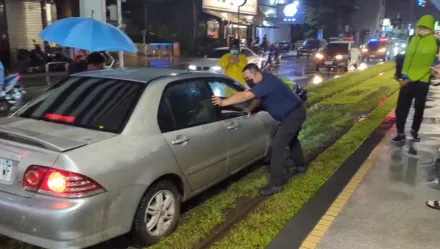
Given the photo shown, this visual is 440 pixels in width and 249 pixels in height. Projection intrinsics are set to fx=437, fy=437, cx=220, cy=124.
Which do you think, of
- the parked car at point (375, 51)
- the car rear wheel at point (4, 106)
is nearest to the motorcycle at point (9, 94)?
the car rear wheel at point (4, 106)

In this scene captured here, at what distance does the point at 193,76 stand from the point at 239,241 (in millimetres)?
1751

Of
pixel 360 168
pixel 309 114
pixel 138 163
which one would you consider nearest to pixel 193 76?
pixel 138 163

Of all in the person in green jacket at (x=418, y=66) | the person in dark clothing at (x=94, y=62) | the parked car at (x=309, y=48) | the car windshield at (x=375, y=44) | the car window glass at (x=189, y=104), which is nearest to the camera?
the car window glass at (x=189, y=104)

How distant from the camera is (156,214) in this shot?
367cm

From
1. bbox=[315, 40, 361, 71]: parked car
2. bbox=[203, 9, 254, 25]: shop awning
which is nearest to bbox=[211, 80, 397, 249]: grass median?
bbox=[315, 40, 361, 71]: parked car

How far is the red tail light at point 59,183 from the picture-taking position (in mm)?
3006

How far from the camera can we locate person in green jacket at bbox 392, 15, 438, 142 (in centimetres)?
664

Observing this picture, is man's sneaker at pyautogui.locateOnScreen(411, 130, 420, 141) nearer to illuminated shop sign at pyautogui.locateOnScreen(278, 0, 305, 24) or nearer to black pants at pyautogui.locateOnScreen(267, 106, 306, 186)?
black pants at pyautogui.locateOnScreen(267, 106, 306, 186)

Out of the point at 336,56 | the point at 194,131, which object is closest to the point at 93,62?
the point at 194,131

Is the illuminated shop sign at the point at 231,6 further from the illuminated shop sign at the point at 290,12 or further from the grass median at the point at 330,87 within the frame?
the grass median at the point at 330,87

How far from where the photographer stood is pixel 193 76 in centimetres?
455

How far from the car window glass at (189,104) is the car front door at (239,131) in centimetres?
19

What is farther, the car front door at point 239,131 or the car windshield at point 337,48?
the car windshield at point 337,48

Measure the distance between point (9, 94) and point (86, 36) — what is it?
4.79 meters
